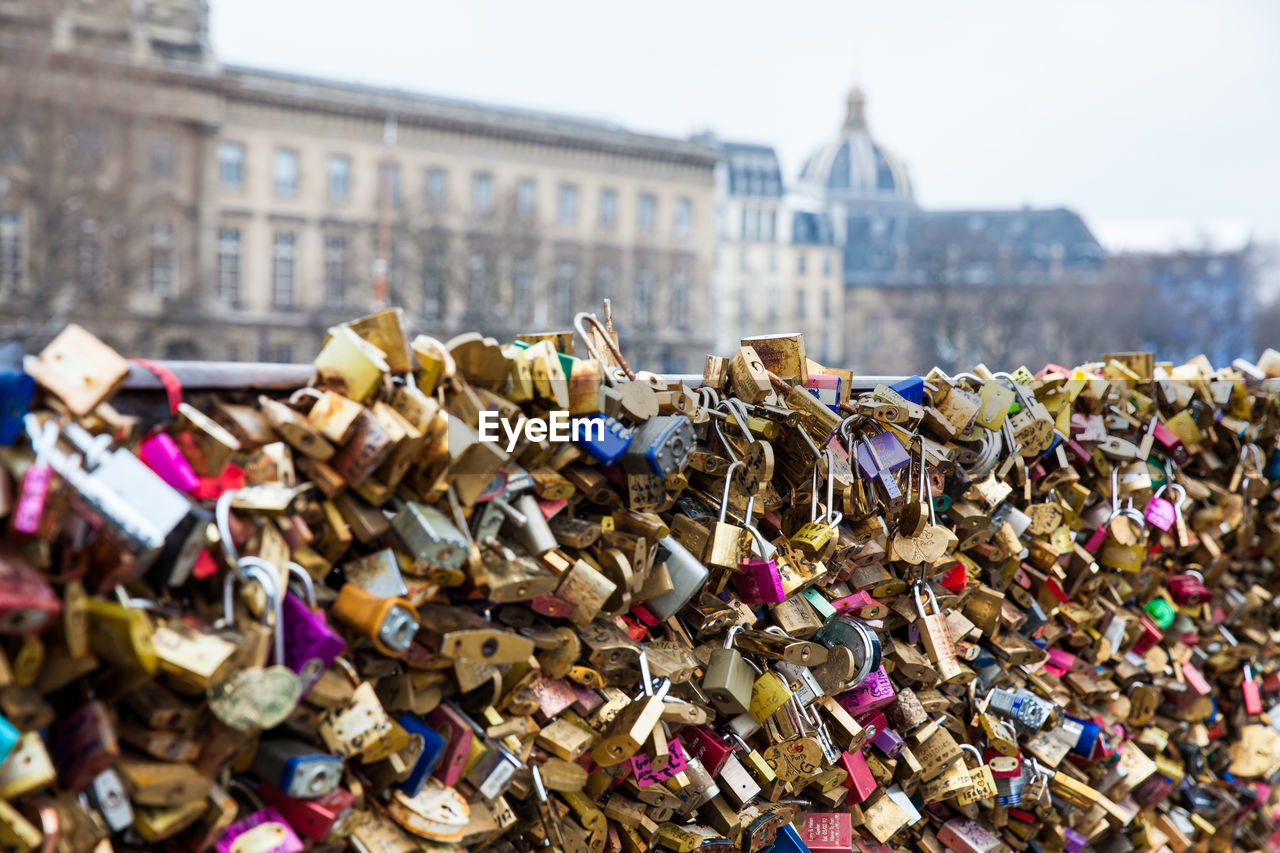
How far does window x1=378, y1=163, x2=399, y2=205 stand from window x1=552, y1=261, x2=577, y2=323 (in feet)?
27.7

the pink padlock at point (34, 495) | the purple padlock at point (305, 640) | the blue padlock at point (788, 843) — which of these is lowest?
the blue padlock at point (788, 843)

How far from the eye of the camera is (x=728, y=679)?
204 centimetres

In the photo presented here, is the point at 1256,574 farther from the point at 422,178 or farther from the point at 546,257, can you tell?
the point at 422,178

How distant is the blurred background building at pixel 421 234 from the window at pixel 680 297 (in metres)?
0.16

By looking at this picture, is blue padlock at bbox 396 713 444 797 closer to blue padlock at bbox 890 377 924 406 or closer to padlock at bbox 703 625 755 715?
padlock at bbox 703 625 755 715

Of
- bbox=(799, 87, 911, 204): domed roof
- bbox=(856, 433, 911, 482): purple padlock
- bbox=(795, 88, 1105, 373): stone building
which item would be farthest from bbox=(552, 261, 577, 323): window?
bbox=(799, 87, 911, 204): domed roof

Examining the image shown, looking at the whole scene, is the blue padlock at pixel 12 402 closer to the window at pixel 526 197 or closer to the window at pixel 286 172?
the window at pixel 526 197

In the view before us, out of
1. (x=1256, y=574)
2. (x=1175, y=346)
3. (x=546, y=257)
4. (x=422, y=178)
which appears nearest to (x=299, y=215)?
(x=422, y=178)

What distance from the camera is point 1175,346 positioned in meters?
46.4

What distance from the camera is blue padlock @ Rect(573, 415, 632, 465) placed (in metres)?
1.83

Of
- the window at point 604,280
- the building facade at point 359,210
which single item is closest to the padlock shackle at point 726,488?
the building facade at point 359,210

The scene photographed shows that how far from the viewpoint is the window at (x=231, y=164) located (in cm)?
4778

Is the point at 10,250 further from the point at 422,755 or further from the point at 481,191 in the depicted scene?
the point at 422,755

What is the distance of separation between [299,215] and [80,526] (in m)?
51.1
